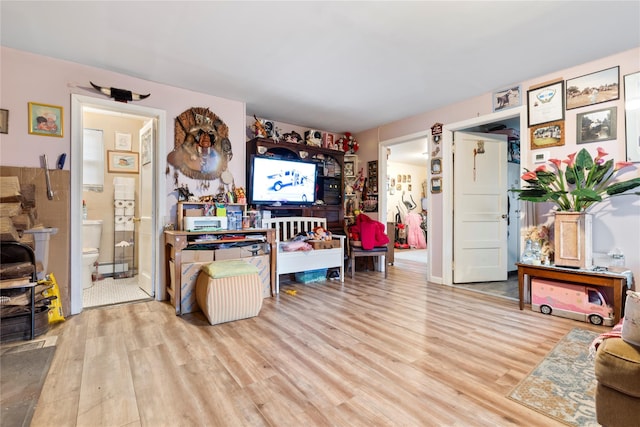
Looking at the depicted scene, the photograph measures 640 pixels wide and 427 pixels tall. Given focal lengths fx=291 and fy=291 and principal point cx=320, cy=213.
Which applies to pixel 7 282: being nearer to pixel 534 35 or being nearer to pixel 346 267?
pixel 346 267

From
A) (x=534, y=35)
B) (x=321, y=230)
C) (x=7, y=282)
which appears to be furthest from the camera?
(x=321, y=230)

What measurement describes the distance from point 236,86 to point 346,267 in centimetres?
300

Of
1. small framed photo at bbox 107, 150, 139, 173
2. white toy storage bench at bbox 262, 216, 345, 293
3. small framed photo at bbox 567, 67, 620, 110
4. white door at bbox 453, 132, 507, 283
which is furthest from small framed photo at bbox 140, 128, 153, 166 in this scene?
small framed photo at bbox 567, 67, 620, 110

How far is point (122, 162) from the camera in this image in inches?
174

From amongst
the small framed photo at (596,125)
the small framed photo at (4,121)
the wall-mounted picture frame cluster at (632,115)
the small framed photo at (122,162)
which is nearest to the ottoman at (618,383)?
the wall-mounted picture frame cluster at (632,115)

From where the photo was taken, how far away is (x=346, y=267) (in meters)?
4.64

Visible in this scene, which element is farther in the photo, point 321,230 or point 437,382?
point 321,230

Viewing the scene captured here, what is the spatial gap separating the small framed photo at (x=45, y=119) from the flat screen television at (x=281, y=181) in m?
1.92

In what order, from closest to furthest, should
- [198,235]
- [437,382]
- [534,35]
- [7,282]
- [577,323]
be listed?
1. [437,382]
2. [7,282]
3. [534,35]
4. [577,323]
5. [198,235]

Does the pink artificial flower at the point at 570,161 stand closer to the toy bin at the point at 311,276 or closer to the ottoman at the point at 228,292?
the toy bin at the point at 311,276

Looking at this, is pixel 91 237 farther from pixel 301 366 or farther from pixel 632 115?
pixel 632 115

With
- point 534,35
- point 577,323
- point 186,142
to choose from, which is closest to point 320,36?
point 534,35

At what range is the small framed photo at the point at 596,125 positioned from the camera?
2629 mm

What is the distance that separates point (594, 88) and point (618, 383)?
284 centimetres
